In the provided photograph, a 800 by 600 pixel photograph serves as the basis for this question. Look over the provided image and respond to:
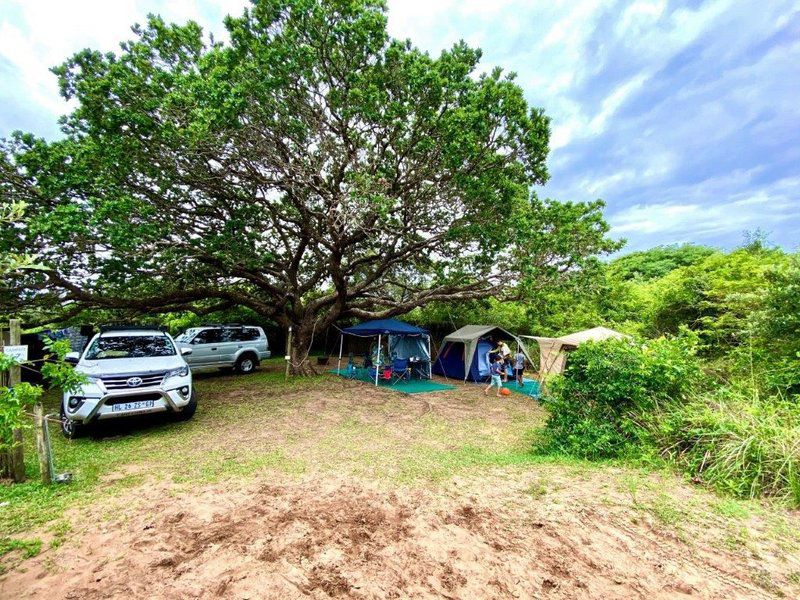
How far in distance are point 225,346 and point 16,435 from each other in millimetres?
9638

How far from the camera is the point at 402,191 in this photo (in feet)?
30.7

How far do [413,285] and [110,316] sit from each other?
1032cm

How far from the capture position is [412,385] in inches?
489

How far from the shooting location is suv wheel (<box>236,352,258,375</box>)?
13.9 metres

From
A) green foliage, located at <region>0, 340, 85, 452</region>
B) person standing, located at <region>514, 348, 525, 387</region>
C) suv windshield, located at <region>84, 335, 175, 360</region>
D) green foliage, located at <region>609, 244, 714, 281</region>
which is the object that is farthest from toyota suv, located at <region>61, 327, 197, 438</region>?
green foliage, located at <region>609, 244, 714, 281</region>

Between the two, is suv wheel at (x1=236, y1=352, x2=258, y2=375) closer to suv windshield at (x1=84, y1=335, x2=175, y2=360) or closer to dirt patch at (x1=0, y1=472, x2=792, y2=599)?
suv windshield at (x1=84, y1=335, x2=175, y2=360)

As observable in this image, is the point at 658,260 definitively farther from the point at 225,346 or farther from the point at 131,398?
the point at 131,398

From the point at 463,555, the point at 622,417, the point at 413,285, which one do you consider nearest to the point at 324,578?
the point at 463,555

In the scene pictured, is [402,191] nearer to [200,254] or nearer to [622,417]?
[200,254]

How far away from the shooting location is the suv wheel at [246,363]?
13.9 meters

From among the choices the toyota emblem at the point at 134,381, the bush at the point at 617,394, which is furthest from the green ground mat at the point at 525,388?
the toyota emblem at the point at 134,381

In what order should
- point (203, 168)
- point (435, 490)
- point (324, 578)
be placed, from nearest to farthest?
point (324, 578), point (435, 490), point (203, 168)

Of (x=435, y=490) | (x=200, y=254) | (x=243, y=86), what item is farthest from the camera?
(x=200, y=254)

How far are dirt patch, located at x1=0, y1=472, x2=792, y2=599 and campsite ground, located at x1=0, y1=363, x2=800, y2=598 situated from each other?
13 millimetres
